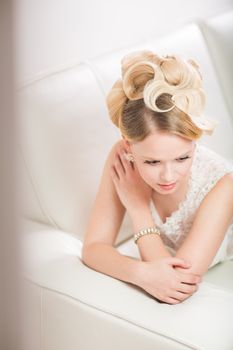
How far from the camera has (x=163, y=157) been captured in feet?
3.15

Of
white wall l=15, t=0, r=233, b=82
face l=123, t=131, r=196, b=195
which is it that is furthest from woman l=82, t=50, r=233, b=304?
white wall l=15, t=0, r=233, b=82

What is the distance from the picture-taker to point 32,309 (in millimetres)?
948

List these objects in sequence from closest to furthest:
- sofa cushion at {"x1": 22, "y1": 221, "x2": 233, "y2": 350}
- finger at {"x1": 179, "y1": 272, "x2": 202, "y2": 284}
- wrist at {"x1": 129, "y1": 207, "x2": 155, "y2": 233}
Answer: sofa cushion at {"x1": 22, "y1": 221, "x2": 233, "y2": 350}
finger at {"x1": 179, "y1": 272, "x2": 202, "y2": 284}
wrist at {"x1": 129, "y1": 207, "x2": 155, "y2": 233}

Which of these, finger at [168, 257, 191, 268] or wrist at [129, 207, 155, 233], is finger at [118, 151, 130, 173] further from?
finger at [168, 257, 191, 268]

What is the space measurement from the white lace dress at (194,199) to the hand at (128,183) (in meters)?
0.08

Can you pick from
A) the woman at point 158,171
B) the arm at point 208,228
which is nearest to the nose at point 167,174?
the woman at point 158,171

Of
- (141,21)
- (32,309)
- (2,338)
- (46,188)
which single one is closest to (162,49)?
(141,21)

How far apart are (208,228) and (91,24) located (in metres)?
0.59

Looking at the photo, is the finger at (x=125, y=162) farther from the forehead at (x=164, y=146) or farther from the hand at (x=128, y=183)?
the forehead at (x=164, y=146)

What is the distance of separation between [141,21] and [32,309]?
0.87 m

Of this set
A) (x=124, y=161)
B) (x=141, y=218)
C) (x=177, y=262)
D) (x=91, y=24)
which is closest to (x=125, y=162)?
(x=124, y=161)

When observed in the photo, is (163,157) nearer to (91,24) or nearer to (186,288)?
(186,288)

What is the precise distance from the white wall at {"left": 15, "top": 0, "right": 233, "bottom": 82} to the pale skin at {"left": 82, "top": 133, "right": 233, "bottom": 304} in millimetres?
244

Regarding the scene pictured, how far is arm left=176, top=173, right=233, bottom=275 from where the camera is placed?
0.99 meters
